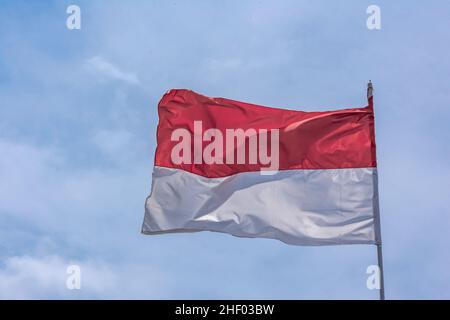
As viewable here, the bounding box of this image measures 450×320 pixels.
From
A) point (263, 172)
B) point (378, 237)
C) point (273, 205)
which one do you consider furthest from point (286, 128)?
point (378, 237)

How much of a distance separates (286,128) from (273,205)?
2.15m

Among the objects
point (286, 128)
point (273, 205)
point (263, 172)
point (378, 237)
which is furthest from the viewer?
point (286, 128)

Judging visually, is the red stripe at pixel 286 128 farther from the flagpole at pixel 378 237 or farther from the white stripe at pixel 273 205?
the flagpole at pixel 378 237

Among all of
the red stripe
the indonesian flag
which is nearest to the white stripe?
the indonesian flag

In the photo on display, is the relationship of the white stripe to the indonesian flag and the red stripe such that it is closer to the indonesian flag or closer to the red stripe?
the indonesian flag

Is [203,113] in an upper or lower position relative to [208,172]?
upper

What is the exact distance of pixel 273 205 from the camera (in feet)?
77.7

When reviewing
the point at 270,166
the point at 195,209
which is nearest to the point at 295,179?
the point at 270,166

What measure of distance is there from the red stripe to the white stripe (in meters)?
0.26

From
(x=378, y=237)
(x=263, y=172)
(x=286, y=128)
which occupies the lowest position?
(x=378, y=237)

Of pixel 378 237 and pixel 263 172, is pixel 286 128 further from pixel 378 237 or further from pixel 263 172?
pixel 378 237

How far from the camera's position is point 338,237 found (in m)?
22.9
